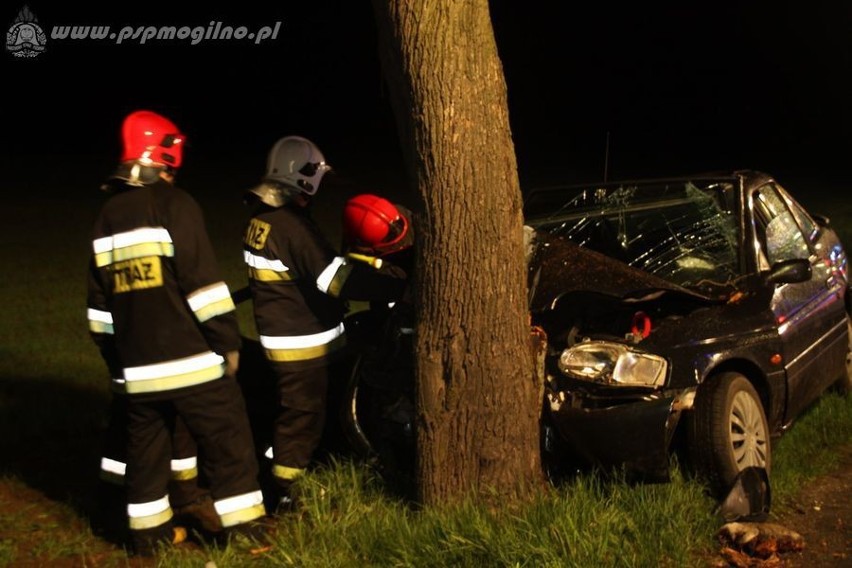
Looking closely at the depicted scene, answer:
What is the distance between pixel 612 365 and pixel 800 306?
149cm

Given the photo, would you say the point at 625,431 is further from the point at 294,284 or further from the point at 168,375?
the point at 168,375

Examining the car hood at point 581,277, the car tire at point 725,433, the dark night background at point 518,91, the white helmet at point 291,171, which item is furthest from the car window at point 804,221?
the dark night background at point 518,91

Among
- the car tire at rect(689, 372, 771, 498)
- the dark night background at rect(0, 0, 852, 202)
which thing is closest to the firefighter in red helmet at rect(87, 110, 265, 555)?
the car tire at rect(689, 372, 771, 498)

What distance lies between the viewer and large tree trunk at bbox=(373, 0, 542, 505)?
459 centimetres

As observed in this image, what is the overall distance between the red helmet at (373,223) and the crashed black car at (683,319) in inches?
27.5

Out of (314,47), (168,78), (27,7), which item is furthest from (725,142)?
(27,7)

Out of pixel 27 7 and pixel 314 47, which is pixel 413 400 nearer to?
pixel 27 7

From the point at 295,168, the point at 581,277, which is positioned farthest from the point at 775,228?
the point at 295,168

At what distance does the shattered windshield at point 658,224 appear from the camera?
19.6 feet

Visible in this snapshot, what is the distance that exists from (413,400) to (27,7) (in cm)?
3058

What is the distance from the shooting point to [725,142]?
100 feet

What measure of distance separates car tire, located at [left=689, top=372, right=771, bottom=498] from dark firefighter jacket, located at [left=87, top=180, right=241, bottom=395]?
6.62 ft

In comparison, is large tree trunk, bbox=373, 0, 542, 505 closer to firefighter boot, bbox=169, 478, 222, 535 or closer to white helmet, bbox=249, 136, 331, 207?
white helmet, bbox=249, 136, 331, 207

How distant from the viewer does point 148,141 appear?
4734 millimetres
